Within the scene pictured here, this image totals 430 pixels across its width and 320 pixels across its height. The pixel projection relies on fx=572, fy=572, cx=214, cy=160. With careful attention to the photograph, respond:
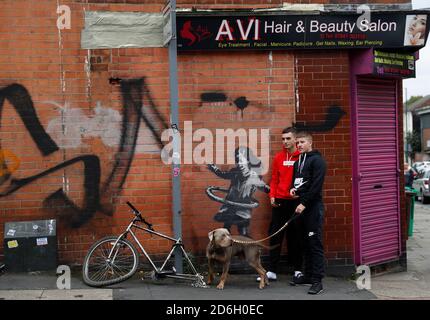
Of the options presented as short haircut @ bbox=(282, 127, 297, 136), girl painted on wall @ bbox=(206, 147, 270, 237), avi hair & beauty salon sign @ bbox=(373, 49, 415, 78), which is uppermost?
avi hair & beauty salon sign @ bbox=(373, 49, 415, 78)

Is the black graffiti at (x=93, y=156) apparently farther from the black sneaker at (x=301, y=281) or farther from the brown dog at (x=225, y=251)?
the black sneaker at (x=301, y=281)

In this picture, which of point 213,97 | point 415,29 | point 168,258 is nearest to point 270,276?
point 168,258

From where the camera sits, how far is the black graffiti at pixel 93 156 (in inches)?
299

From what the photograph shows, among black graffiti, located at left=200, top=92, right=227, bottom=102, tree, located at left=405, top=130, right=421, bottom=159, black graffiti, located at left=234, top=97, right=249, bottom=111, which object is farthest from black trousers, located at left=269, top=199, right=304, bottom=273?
tree, located at left=405, top=130, right=421, bottom=159

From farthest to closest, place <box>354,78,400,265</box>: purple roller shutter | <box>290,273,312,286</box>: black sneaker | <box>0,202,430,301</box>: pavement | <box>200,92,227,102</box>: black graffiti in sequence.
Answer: <box>354,78,400,265</box>: purple roller shutter, <box>200,92,227,102</box>: black graffiti, <box>290,273,312,286</box>: black sneaker, <box>0,202,430,301</box>: pavement

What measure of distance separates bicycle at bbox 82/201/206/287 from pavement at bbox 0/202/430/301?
13 centimetres

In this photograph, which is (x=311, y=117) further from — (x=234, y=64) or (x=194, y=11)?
(x=194, y=11)

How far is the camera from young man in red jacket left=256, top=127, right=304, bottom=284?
758 centimetres

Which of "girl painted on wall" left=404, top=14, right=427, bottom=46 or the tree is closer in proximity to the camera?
"girl painted on wall" left=404, top=14, right=427, bottom=46

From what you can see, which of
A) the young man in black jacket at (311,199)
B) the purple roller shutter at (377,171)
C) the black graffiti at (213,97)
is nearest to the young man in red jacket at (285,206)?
the young man in black jacket at (311,199)

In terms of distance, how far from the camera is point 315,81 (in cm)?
814

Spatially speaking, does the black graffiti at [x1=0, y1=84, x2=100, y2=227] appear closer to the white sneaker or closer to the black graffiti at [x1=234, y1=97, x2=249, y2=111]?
the black graffiti at [x1=234, y1=97, x2=249, y2=111]

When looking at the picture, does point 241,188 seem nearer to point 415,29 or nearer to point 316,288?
point 316,288

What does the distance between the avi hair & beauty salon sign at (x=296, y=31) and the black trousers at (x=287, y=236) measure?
224 centimetres
